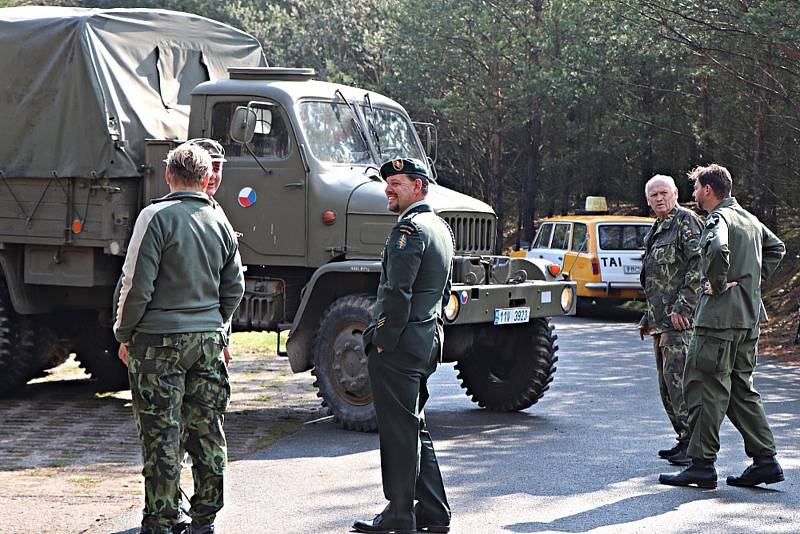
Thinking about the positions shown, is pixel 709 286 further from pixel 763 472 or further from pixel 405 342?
pixel 405 342

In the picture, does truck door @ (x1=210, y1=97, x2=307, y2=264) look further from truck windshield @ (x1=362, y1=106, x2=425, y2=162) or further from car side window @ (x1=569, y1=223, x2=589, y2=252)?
car side window @ (x1=569, y1=223, x2=589, y2=252)

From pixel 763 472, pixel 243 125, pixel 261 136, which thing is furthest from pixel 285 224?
pixel 763 472

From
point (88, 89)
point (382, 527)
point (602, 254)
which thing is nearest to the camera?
point (382, 527)

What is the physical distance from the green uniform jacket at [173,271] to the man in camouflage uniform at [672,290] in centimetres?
333

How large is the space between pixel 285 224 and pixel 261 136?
31.3 inches

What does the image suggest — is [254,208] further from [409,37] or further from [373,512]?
[409,37]

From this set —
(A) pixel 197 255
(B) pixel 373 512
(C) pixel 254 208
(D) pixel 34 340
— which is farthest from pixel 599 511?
(D) pixel 34 340

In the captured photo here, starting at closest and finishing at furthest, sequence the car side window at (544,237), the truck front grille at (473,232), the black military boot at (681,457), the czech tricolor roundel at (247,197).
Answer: the black military boot at (681,457), the truck front grille at (473,232), the czech tricolor roundel at (247,197), the car side window at (544,237)

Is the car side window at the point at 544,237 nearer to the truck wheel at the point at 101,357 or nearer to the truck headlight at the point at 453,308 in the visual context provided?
the truck wheel at the point at 101,357

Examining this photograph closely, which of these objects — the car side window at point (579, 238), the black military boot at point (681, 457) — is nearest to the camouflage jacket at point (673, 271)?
the black military boot at point (681, 457)

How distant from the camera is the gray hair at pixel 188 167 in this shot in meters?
5.82

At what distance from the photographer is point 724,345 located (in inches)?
287

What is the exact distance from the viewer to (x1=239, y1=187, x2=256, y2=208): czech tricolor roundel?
10281 mm

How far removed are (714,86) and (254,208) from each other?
64.5 ft
